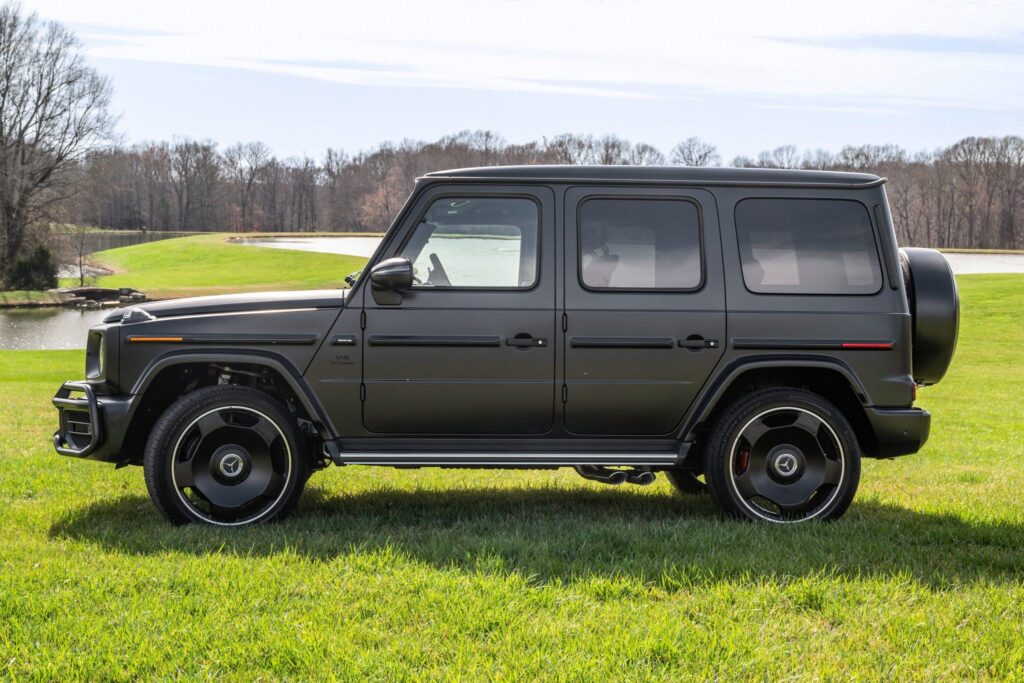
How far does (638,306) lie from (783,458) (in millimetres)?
1252

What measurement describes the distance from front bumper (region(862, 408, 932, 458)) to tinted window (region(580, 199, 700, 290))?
1.34m

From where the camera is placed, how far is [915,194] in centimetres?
9438

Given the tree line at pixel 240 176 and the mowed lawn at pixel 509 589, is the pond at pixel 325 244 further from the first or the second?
the mowed lawn at pixel 509 589

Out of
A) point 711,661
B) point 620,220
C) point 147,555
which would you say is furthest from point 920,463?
point 147,555

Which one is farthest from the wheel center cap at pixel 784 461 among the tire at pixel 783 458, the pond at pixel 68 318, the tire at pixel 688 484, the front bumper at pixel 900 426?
the pond at pixel 68 318

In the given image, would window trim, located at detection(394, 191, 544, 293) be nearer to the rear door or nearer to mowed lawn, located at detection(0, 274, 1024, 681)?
the rear door

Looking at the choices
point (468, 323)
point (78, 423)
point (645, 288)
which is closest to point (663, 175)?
point (645, 288)

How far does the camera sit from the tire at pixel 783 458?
5875mm

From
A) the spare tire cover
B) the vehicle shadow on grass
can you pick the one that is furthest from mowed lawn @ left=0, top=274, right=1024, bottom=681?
the spare tire cover

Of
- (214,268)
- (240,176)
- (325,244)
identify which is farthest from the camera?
(240,176)

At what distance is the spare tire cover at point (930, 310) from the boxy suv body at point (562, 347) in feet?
0.09

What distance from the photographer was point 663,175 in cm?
596

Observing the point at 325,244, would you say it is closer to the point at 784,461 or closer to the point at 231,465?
the point at 231,465

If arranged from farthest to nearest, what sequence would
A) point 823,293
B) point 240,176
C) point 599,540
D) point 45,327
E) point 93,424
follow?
point 240,176 → point 45,327 → point 823,293 → point 93,424 → point 599,540
